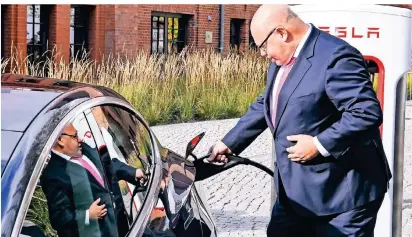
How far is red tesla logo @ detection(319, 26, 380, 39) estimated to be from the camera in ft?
14.9

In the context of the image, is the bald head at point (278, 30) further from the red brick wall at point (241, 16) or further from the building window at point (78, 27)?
the red brick wall at point (241, 16)

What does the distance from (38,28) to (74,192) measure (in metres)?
17.3

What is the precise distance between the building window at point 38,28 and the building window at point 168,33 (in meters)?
4.20

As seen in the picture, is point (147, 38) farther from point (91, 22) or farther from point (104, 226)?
point (104, 226)

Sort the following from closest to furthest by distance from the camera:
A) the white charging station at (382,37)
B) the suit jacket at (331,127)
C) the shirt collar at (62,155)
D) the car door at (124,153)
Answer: the shirt collar at (62,155)
the car door at (124,153)
the suit jacket at (331,127)
the white charging station at (382,37)

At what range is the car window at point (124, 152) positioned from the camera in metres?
2.82

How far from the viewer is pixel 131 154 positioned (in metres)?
3.04

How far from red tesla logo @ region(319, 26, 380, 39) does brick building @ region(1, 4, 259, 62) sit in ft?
40.7

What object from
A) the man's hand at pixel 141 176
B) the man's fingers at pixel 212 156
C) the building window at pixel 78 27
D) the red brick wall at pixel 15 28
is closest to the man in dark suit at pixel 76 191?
the man's hand at pixel 141 176

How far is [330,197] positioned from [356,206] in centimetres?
12

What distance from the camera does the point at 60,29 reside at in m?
19.3

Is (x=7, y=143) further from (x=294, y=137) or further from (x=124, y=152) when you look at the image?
(x=294, y=137)

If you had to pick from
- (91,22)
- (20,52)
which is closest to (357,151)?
(20,52)

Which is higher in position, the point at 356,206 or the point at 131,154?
the point at 131,154
